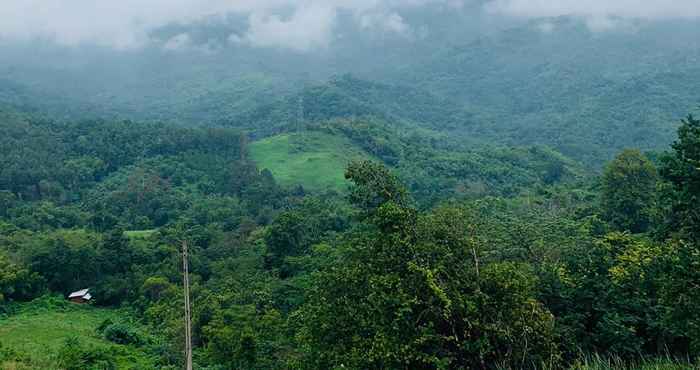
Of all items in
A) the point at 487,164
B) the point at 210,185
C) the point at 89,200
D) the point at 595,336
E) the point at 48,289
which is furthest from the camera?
the point at 487,164

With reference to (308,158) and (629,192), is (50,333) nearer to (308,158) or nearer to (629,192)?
(629,192)

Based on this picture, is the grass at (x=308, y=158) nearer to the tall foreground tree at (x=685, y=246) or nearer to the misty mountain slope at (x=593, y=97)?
the misty mountain slope at (x=593, y=97)

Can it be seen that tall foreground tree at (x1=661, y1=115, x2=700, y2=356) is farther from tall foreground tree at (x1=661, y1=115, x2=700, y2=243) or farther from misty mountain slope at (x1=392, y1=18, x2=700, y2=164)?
misty mountain slope at (x1=392, y1=18, x2=700, y2=164)

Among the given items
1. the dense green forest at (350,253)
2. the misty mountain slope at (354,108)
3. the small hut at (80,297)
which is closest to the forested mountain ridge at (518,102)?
the misty mountain slope at (354,108)

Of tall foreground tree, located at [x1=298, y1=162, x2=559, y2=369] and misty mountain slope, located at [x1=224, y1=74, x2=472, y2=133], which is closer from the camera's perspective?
tall foreground tree, located at [x1=298, y1=162, x2=559, y2=369]

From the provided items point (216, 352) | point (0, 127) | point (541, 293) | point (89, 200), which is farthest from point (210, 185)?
point (541, 293)

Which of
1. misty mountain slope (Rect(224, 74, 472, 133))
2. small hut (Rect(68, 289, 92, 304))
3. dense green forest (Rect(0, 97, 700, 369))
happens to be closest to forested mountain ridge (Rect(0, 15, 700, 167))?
misty mountain slope (Rect(224, 74, 472, 133))

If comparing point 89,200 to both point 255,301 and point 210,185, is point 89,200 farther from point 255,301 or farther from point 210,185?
point 255,301

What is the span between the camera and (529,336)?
40.9 ft

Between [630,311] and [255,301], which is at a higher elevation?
[630,311]

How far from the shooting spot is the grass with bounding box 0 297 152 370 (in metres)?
21.1

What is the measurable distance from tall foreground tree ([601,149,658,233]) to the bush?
969 inches

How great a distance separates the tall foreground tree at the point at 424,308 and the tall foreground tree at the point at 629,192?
18.1 metres

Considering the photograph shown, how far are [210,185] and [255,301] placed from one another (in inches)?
1588
